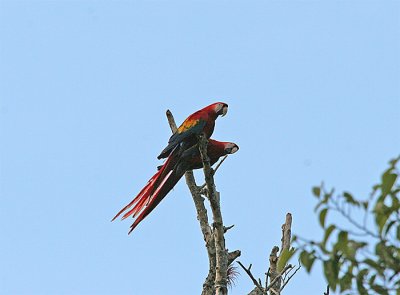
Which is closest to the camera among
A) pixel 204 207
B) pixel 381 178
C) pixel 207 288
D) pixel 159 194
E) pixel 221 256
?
pixel 381 178

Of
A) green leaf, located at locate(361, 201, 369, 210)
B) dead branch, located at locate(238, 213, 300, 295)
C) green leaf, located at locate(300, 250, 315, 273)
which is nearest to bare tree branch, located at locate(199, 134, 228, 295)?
dead branch, located at locate(238, 213, 300, 295)

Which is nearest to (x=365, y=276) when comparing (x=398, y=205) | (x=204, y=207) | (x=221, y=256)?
(x=398, y=205)

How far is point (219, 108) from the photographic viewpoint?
5652 mm

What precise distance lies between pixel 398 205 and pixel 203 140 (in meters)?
2.77

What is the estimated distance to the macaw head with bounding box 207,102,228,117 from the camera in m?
5.63

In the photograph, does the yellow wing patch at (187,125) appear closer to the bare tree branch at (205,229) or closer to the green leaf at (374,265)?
the bare tree branch at (205,229)

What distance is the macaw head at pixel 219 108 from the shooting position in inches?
222

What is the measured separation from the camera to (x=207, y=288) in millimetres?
4691

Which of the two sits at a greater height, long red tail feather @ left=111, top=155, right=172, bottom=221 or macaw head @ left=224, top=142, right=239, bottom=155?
macaw head @ left=224, top=142, right=239, bottom=155

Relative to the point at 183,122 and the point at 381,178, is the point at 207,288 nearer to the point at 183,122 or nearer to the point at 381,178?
the point at 183,122

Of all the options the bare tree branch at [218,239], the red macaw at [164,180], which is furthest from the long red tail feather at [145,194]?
the bare tree branch at [218,239]

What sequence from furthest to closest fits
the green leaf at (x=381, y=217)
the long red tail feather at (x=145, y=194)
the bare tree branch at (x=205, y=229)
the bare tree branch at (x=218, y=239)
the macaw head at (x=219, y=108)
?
the macaw head at (x=219, y=108), the long red tail feather at (x=145, y=194), the bare tree branch at (x=205, y=229), the bare tree branch at (x=218, y=239), the green leaf at (x=381, y=217)

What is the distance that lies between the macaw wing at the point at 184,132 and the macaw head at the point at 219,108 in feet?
0.52

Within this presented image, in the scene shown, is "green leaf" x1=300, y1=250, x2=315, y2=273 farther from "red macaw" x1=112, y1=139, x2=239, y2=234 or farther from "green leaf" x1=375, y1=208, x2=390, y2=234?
"red macaw" x1=112, y1=139, x2=239, y2=234
